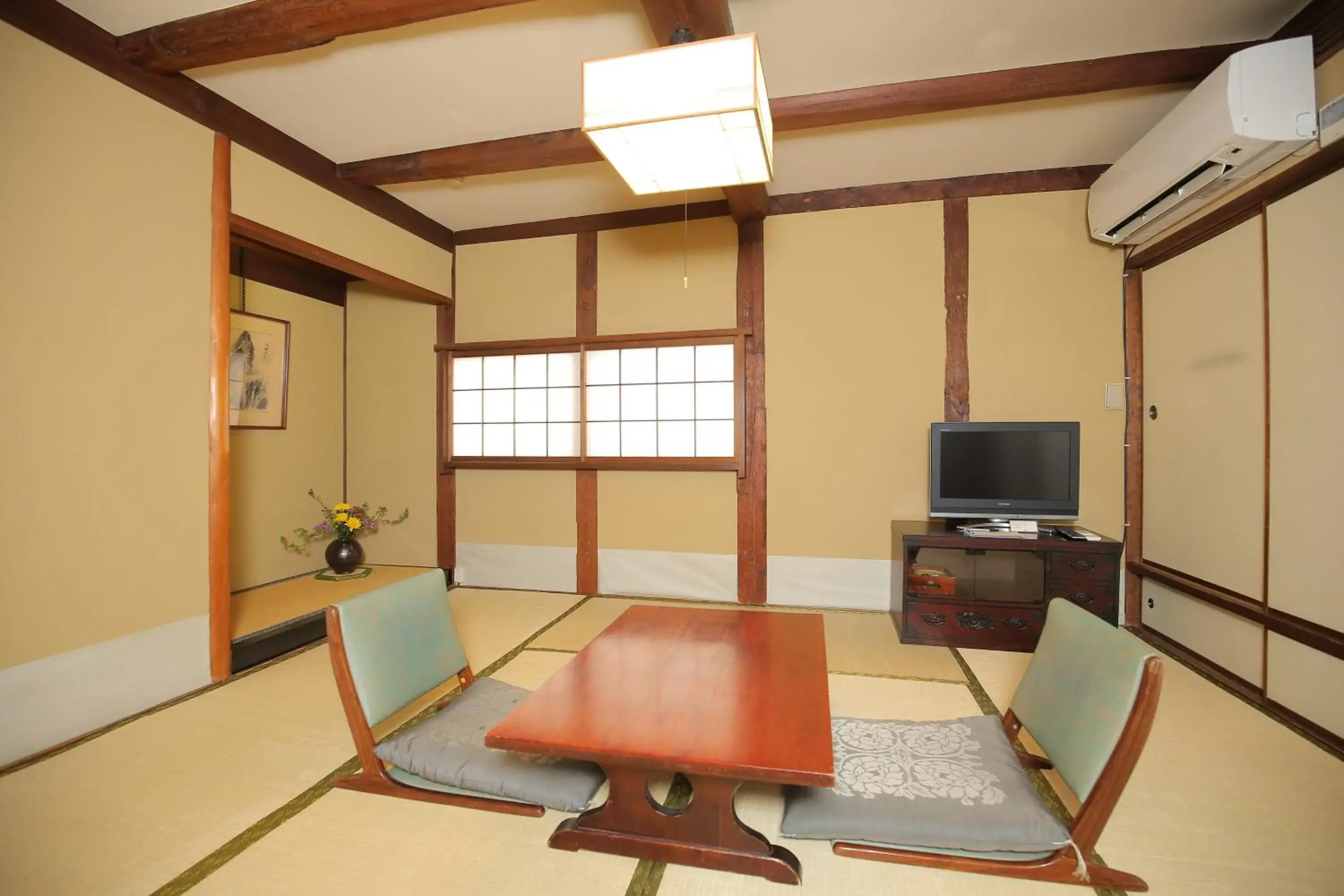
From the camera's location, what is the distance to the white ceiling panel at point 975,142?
2918mm

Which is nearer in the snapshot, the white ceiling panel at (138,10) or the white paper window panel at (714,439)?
the white ceiling panel at (138,10)

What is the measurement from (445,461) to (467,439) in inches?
9.2

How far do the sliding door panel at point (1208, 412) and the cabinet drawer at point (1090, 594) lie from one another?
1.37ft

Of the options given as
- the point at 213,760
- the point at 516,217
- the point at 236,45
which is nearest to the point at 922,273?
the point at 516,217

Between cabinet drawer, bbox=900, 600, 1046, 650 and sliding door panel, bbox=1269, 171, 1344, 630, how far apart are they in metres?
0.96

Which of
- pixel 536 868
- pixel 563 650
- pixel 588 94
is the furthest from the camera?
pixel 563 650

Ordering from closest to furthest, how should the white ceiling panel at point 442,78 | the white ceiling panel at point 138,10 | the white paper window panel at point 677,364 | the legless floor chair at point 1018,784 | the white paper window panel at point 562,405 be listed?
the legless floor chair at point 1018,784
the white ceiling panel at point 138,10
the white ceiling panel at point 442,78
the white paper window panel at point 677,364
the white paper window panel at point 562,405

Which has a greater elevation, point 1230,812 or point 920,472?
point 920,472

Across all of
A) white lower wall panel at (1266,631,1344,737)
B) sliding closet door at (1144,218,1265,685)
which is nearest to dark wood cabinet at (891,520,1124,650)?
sliding closet door at (1144,218,1265,685)

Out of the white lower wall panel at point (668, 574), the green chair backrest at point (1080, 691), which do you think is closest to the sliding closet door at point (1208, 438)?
the green chair backrest at point (1080, 691)

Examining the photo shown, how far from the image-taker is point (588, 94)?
1.71 m

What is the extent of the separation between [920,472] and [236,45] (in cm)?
407

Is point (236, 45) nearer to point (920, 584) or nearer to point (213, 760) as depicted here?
point (213, 760)

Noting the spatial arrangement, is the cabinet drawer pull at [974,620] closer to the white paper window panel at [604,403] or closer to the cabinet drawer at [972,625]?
the cabinet drawer at [972,625]
